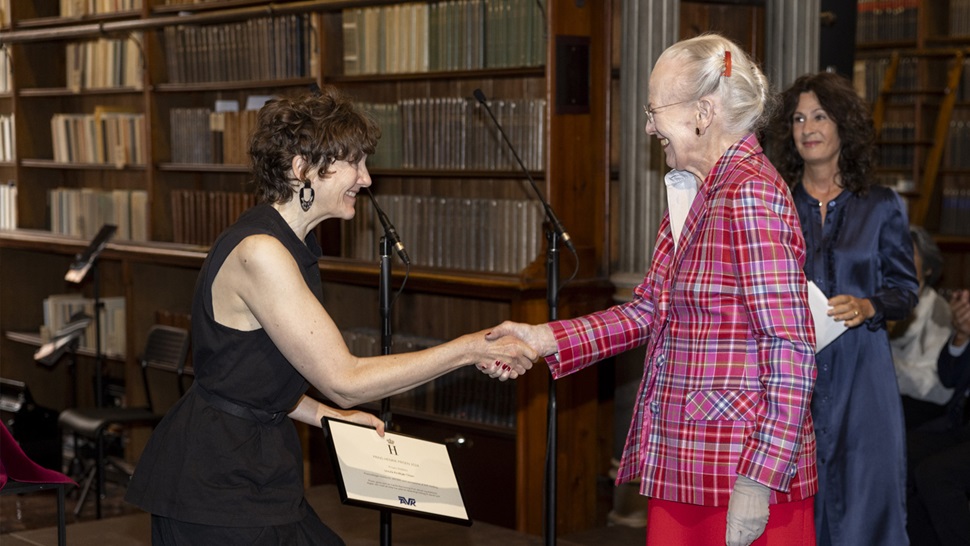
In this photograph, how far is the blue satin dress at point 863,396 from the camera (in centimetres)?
325

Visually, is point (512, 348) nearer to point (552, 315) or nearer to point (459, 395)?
point (552, 315)

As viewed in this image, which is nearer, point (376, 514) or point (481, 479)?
point (376, 514)

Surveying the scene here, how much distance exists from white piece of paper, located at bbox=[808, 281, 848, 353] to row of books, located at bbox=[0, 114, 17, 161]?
225 inches

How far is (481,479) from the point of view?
15.9 ft

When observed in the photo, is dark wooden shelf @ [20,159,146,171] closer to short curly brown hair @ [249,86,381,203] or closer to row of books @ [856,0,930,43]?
short curly brown hair @ [249,86,381,203]

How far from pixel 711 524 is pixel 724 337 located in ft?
1.14

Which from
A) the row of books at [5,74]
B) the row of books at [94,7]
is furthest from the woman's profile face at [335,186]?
the row of books at [5,74]

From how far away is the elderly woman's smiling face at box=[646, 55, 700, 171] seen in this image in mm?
2264

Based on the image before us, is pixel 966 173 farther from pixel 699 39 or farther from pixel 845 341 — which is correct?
pixel 699 39

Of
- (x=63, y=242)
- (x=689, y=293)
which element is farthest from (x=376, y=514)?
(x=63, y=242)

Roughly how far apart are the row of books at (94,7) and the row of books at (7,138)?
0.76 m

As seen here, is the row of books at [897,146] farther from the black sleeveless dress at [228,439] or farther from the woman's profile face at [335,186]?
the black sleeveless dress at [228,439]

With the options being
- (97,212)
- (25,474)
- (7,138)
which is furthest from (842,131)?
(7,138)

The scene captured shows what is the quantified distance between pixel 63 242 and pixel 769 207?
5.46 metres
